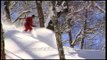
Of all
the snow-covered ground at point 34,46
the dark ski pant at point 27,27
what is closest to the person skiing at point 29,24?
the dark ski pant at point 27,27

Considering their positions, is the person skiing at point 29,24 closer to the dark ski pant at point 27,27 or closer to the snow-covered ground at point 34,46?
the dark ski pant at point 27,27

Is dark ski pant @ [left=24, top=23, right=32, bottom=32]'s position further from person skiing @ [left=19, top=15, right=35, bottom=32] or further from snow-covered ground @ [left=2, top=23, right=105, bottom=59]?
snow-covered ground @ [left=2, top=23, right=105, bottom=59]

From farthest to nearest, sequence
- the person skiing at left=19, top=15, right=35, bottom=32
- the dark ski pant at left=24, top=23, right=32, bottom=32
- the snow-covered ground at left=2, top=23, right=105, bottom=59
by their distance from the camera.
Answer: the dark ski pant at left=24, top=23, right=32, bottom=32 < the person skiing at left=19, top=15, right=35, bottom=32 < the snow-covered ground at left=2, top=23, right=105, bottom=59

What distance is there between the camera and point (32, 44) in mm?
13008

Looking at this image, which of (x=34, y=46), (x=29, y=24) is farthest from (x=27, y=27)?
(x=34, y=46)

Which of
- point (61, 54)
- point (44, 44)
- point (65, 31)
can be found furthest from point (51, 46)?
point (65, 31)

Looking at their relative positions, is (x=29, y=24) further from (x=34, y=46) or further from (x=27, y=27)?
(x=34, y=46)

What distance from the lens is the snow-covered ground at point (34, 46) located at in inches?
475

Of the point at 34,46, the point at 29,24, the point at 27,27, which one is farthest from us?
the point at 27,27

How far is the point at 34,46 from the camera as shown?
42.4 feet

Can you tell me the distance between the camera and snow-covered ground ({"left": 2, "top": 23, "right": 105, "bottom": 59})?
1206 cm

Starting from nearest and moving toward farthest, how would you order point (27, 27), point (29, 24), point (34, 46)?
point (34, 46) < point (29, 24) < point (27, 27)

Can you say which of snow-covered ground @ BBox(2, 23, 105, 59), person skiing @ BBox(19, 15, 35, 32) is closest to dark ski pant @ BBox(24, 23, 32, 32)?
person skiing @ BBox(19, 15, 35, 32)

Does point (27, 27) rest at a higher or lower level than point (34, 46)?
higher
